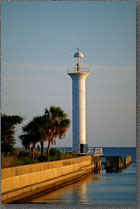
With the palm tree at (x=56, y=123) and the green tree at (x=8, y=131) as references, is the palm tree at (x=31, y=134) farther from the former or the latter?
the green tree at (x=8, y=131)

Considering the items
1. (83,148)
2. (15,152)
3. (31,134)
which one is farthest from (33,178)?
(83,148)

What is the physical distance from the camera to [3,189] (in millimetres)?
16766

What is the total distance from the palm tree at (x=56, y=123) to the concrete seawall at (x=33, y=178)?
2.73 meters

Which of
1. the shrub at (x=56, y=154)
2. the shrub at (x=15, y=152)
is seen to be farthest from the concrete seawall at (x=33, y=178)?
the shrub at (x=15, y=152)

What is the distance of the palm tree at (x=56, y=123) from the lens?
114 feet

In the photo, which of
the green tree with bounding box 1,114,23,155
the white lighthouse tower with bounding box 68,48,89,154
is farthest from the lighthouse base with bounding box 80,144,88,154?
the green tree with bounding box 1,114,23,155

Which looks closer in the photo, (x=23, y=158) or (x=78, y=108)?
(x=23, y=158)

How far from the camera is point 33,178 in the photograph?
21.6 meters

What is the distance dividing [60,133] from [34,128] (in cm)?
273

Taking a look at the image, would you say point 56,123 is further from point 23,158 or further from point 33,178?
point 33,178

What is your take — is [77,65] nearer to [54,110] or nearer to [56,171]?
[54,110]

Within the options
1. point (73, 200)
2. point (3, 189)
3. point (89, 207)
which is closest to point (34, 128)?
point (73, 200)

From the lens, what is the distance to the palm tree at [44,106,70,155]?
1369 inches

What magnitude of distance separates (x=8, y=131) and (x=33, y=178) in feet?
22.8
